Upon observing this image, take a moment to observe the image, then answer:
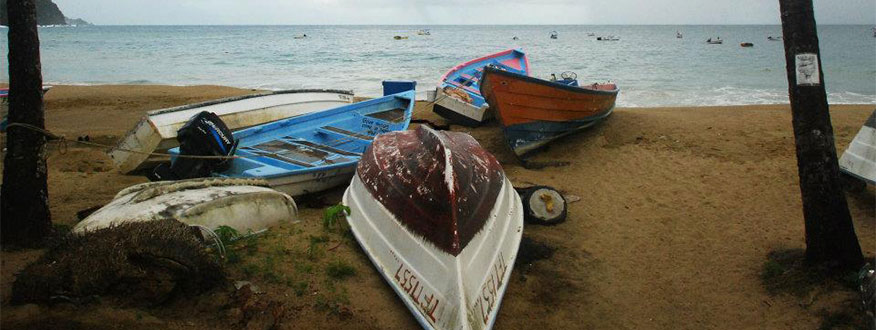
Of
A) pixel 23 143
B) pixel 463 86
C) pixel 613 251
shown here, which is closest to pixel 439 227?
pixel 613 251

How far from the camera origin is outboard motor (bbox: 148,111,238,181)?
584 centimetres

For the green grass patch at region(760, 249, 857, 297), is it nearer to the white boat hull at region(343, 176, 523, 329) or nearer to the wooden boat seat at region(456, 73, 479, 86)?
the white boat hull at region(343, 176, 523, 329)

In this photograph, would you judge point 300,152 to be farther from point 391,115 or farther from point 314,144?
point 391,115

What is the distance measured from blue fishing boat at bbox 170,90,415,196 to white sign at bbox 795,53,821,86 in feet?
14.5

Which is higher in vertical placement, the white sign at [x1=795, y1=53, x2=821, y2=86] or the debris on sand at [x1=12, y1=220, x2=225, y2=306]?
the white sign at [x1=795, y1=53, x2=821, y2=86]

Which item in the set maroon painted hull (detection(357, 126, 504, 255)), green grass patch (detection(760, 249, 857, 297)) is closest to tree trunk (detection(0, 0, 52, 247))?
maroon painted hull (detection(357, 126, 504, 255))

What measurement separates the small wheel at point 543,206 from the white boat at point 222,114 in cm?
378

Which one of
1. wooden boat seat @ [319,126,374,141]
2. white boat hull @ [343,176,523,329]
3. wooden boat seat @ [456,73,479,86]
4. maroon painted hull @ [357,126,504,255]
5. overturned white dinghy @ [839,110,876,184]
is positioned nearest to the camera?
white boat hull @ [343,176,523,329]

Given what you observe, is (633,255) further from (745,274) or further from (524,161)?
(524,161)

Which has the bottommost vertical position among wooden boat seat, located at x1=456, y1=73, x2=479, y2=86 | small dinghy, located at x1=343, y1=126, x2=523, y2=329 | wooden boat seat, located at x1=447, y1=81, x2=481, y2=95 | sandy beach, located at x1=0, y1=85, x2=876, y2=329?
sandy beach, located at x1=0, y1=85, x2=876, y2=329

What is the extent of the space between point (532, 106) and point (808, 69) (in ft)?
14.7

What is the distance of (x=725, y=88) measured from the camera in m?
20.0

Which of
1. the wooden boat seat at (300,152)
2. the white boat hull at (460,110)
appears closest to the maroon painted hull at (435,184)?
the wooden boat seat at (300,152)

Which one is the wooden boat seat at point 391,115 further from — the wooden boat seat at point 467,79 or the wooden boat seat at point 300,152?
the wooden boat seat at point 467,79
